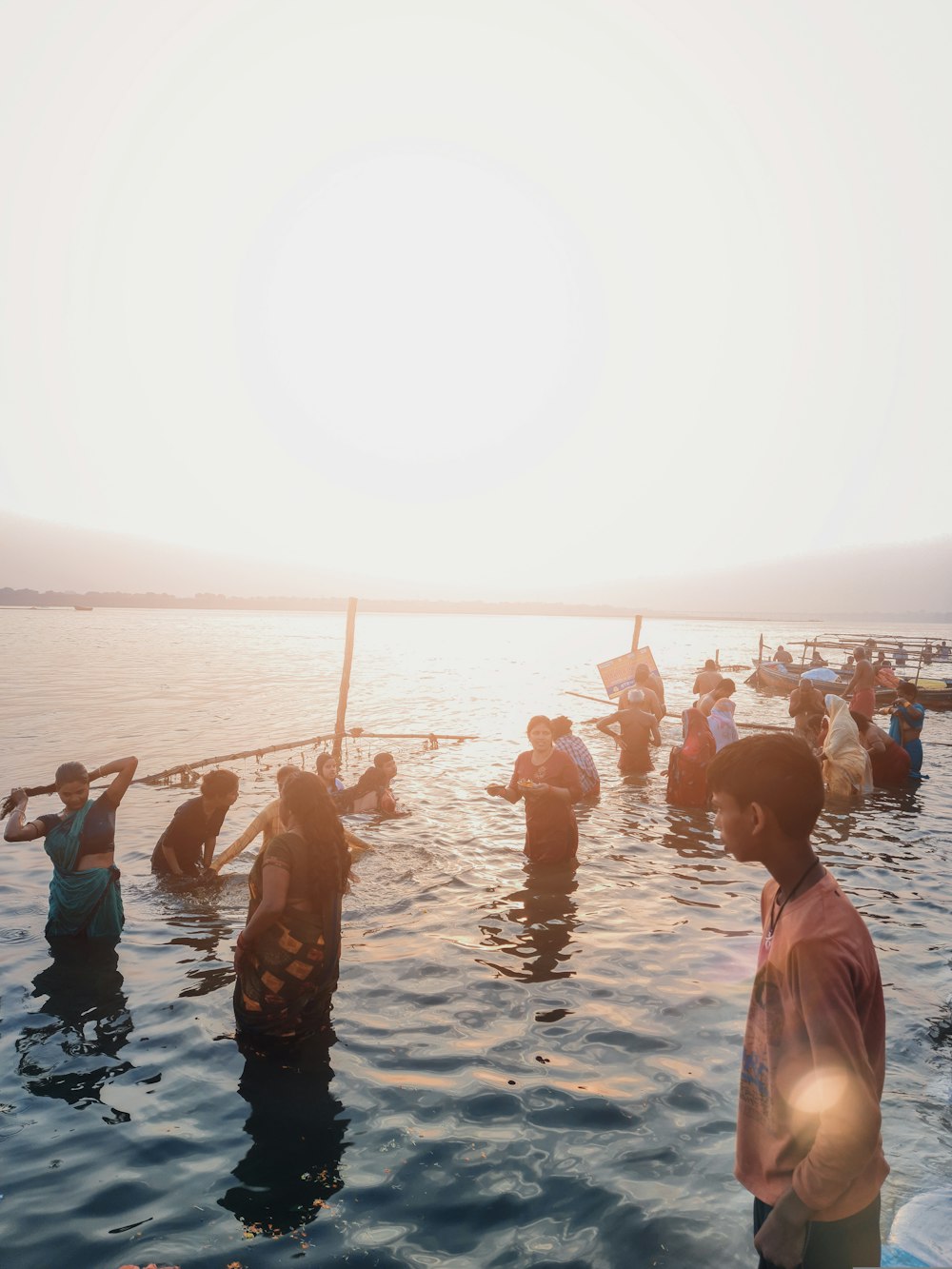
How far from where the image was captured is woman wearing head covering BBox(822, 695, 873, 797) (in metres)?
14.9

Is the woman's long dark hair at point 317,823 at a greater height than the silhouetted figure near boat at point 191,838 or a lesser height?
greater

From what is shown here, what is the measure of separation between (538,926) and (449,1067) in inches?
118

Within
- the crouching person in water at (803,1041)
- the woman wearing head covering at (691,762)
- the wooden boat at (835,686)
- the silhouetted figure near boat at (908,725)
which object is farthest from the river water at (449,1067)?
the wooden boat at (835,686)

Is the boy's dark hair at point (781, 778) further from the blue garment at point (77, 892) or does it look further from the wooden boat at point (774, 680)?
the wooden boat at point (774, 680)

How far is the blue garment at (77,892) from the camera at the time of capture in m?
7.22

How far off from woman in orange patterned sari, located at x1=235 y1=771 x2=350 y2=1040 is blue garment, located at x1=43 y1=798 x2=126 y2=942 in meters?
2.53

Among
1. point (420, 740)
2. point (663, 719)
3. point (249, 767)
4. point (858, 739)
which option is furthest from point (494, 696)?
point (858, 739)

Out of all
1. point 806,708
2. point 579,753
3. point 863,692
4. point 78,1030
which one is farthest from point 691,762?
point 78,1030

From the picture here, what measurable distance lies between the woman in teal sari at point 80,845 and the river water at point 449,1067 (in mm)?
547

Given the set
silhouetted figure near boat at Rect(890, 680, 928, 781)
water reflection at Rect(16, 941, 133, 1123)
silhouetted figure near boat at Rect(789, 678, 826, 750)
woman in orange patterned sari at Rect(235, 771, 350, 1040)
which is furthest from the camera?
silhouetted figure near boat at Rect(890, 680, 928, 781)

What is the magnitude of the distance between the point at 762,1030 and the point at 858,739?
14.6 meters

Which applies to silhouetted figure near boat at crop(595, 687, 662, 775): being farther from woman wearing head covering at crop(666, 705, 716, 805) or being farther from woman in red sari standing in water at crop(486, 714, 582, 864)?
woman in red sari standing in water at crop(486, 714, 582, 864)

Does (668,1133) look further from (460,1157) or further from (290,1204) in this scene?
(290,1204)

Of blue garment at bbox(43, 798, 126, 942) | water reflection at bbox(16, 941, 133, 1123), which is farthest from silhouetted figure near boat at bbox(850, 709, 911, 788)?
water reflection at bbox(16, 941, 133, 1123)
